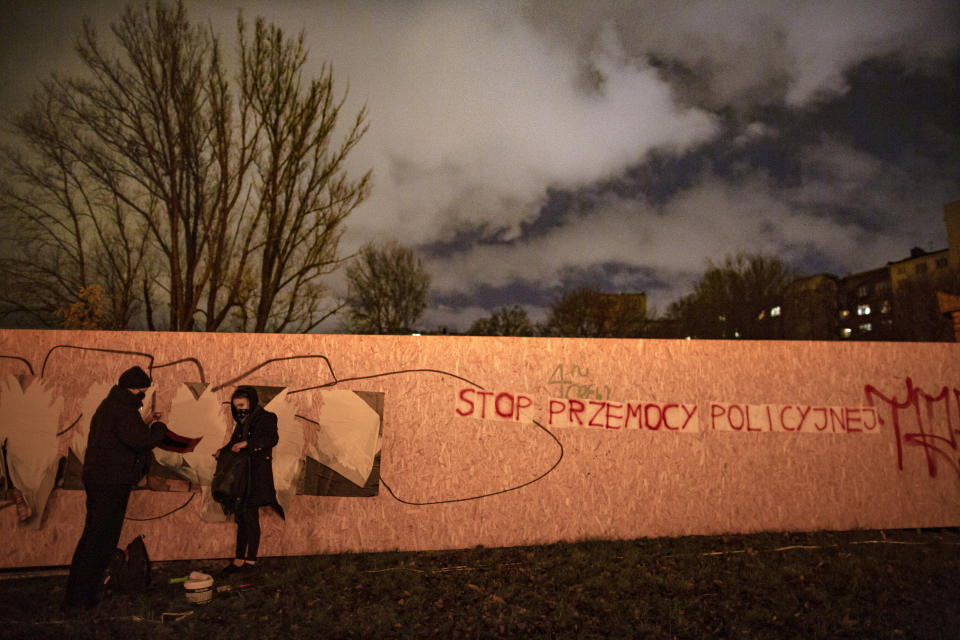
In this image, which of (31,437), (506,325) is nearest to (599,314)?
(506,325)

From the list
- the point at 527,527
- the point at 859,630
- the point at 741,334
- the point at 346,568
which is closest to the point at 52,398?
the point at 346,568

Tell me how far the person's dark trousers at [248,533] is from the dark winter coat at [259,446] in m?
0.10

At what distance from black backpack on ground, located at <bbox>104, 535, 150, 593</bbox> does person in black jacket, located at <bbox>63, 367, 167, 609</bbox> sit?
0.12 m

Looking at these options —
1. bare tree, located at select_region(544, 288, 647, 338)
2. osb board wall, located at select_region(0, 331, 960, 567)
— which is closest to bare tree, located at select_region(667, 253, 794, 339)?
bare tree, located at select_region(544, 288, 647, 338)

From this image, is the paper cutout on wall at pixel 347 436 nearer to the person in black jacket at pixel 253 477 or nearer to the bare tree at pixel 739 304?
the person in black jacket at pixel 253 477

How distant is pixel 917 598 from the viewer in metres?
3.74

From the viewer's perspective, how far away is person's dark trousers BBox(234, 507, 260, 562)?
4449mm

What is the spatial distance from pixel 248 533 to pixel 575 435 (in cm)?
322

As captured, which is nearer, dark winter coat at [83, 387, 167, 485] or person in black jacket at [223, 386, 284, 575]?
dark winter coat at [83, 387, 167, 485]

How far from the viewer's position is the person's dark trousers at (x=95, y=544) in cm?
374

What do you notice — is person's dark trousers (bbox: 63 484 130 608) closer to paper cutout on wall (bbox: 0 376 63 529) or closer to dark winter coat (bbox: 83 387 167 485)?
dark winter coat (bbox: 83 387 167 485)

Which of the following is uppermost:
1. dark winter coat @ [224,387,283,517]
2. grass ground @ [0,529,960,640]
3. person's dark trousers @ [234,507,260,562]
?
dark winter coat @ [224,387,283,517]

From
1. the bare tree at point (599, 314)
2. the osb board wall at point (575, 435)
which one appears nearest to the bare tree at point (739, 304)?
the bare tree at point (599, 314)

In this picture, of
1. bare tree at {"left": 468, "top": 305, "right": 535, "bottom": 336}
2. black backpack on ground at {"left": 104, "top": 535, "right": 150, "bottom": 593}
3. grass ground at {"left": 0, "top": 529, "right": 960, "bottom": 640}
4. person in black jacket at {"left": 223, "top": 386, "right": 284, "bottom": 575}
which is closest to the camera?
grass ground at {"left": 0, "top": 529, "right": 960, "bottom": 640}
